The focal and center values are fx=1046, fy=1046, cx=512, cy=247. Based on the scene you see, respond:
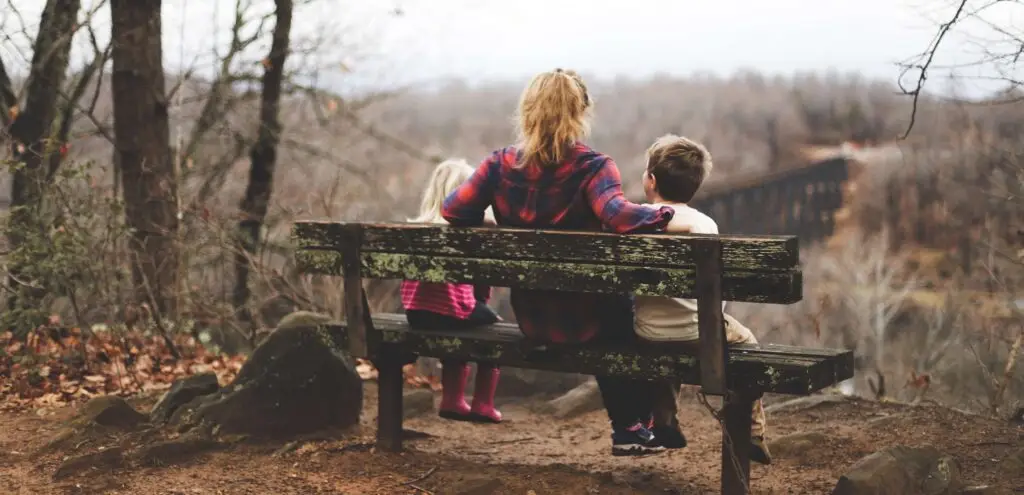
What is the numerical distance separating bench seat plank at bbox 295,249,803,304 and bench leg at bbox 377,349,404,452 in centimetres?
58

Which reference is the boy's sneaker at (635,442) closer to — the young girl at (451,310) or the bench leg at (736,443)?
the bench leg at (736,443)

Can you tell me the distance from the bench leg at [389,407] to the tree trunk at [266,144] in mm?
4752

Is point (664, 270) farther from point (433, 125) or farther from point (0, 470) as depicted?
point (433, 125)

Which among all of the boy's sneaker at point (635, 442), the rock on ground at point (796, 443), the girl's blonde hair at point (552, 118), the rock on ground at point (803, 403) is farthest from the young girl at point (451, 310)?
the rock on ground at point (803, 403)

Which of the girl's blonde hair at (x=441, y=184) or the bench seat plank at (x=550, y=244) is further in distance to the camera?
the girl's blonde hair at (x=441, y=184)

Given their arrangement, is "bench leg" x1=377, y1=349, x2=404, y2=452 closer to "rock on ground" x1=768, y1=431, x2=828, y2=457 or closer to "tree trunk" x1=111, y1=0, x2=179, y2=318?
"rock on ground" x1=768, y1=431, x2=828, y2=457

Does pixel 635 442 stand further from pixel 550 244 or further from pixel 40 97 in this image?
pixel 40 97

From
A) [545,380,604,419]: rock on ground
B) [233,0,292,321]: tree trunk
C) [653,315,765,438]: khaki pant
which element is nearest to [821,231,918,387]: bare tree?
[233,0,292,321]: tree trunk

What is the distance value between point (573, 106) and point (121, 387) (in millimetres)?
3652

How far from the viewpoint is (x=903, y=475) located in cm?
436

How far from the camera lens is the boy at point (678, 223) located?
4309 millimetres

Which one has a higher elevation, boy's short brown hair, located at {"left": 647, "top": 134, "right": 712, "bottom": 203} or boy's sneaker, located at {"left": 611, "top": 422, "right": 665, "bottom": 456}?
boy's short brown hair, located at {"left": 647, "top": 134, "right": 712, "bottom": 203}

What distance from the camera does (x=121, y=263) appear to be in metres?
7.75

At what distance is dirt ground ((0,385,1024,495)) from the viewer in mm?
4605
